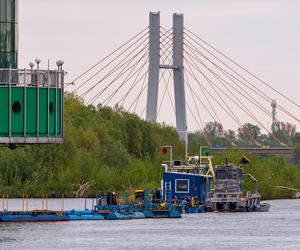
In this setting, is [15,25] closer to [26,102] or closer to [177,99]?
[26,102]

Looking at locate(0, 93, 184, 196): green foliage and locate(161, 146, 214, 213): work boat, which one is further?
locate(0, 93, 184, 196): green foliage

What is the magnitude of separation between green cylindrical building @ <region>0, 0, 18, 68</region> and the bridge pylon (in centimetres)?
9095

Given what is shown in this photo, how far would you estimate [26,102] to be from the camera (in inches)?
1912

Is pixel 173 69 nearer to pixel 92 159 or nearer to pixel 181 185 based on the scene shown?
pixel 92 159

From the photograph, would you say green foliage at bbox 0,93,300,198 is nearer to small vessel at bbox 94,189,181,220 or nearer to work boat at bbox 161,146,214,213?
work boat at bbox 161,146,214,213

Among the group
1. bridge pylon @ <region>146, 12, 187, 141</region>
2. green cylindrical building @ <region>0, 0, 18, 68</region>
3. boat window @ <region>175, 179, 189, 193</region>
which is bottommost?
boat window @ <region>175, 179, 189, 193</region>

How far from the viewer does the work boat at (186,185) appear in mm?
107000

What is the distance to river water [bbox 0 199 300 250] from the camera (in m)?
73.1

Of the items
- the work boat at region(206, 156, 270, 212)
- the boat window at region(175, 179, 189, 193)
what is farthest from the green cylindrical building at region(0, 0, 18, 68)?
the work boat at region(206, 156, 270, 212)

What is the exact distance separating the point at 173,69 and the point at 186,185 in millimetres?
45959

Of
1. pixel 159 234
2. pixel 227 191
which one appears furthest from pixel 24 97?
pixel 227 191

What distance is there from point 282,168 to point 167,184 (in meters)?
81.7

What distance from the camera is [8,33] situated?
163 ft

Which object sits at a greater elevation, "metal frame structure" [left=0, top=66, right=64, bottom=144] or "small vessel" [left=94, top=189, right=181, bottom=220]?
"metal frame structure" [left=0, top=66, right=64, bottom=144]
